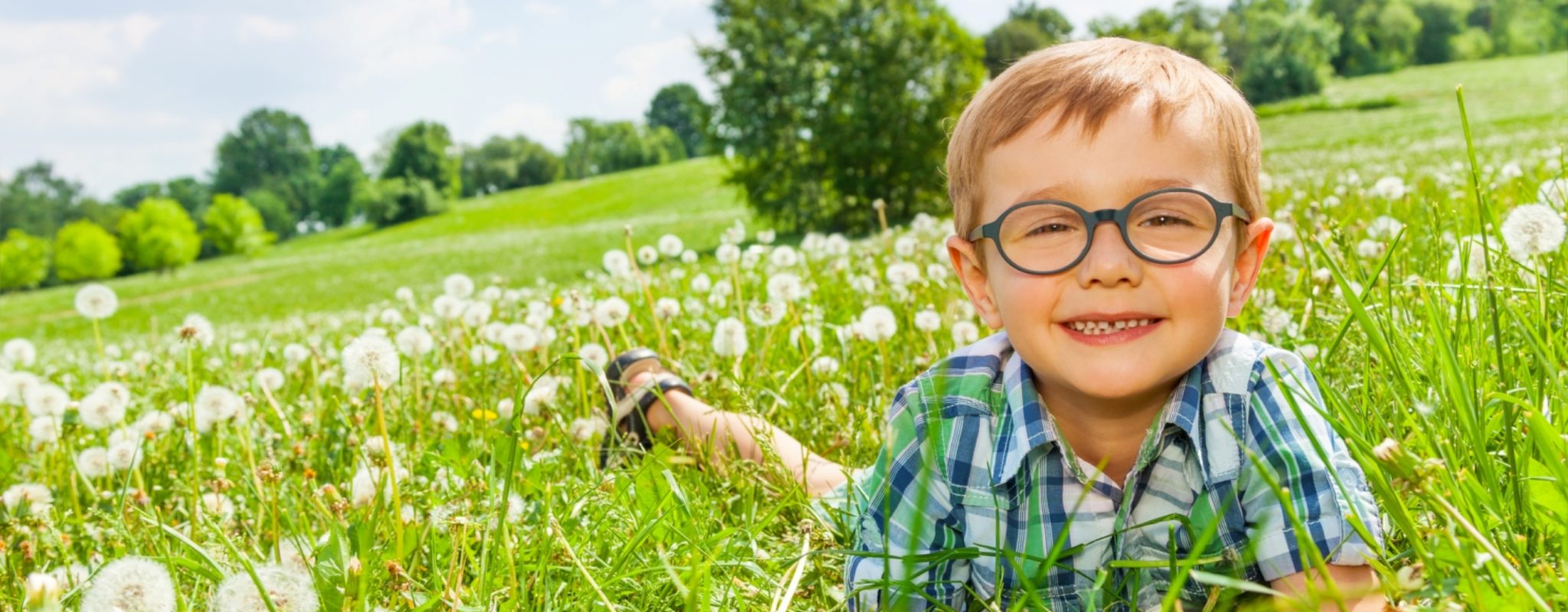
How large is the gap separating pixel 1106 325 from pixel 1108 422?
9.8 inches

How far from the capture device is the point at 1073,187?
160 centimetres

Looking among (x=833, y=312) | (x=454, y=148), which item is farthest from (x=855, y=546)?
(x=454, y=148)

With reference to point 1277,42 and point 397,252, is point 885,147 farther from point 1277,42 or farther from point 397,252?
point 1277,42

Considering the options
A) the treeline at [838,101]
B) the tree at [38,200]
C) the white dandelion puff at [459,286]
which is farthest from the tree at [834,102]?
the tree at [38,200]

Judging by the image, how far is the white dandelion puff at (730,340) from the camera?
300 cm

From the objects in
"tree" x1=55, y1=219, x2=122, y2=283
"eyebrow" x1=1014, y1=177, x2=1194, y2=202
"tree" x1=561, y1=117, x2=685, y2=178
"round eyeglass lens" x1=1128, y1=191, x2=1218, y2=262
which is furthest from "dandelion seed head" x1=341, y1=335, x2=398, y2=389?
"tree" x1=561, y1=117, x2=685, y2=178

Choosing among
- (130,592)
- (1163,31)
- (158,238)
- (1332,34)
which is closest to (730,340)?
(130,592)

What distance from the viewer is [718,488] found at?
7.45 ft

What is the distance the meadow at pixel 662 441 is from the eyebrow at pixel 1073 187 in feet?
0.89

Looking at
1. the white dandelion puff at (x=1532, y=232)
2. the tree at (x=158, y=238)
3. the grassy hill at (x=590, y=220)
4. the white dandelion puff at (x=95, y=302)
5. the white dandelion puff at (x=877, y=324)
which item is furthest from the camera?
the tree at (x=158, y=238)

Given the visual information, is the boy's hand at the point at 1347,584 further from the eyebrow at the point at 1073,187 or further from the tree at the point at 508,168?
the tree at the point at 508,168

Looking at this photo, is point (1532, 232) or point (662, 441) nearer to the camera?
point (1532, 232)

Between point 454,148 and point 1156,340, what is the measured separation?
93.3 metres

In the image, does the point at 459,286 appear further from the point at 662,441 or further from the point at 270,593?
the point at 270,593
